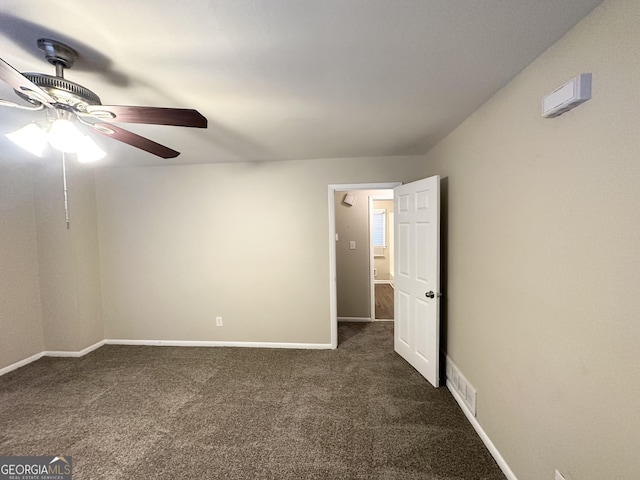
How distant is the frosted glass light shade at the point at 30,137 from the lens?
1.40 m

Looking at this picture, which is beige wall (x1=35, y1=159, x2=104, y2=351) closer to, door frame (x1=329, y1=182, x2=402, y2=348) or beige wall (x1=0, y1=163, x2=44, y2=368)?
beige wall (x1=0, y1=163, x2=44, y2=368)

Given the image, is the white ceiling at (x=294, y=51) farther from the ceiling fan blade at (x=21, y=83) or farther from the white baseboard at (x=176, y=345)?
the white baseboard at (x=176, y=345)

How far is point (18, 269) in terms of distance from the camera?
314 cm

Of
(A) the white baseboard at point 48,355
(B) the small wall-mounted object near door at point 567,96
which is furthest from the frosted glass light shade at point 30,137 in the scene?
(A) the white baseboard at point 48,355

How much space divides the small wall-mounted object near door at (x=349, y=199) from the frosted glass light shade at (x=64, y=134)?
3473 millimetres

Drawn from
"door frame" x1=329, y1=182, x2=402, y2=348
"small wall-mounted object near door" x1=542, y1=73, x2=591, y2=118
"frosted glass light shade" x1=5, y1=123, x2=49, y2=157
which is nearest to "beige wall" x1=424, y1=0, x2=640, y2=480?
"small wall-mounted object near door" x1=542, y1=73, x2=591, y2=118

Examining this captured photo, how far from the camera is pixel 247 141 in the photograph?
2615mm

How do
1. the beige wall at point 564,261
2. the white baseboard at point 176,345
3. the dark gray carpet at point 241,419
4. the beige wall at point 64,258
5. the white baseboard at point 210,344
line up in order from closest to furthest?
the beige wall at point 564,261
the dark gray carpet at point 241,419
the beige wall at point 64,258
the white baseboard at point 176,345
the white baseboard at point 210,344

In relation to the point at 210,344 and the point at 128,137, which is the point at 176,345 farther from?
the point at 128,137

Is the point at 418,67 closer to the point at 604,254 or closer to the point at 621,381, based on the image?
the point at 604,254

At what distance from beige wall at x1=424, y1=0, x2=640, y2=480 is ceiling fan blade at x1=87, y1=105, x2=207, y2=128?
1.59 metres

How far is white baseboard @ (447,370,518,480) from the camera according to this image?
1.66 metres

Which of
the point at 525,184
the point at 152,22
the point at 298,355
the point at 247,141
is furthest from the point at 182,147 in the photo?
the point at 525,184

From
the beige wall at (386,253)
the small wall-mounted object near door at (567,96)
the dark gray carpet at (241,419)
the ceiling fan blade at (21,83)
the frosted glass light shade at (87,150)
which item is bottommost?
the dark gray carpet at (241,419)
